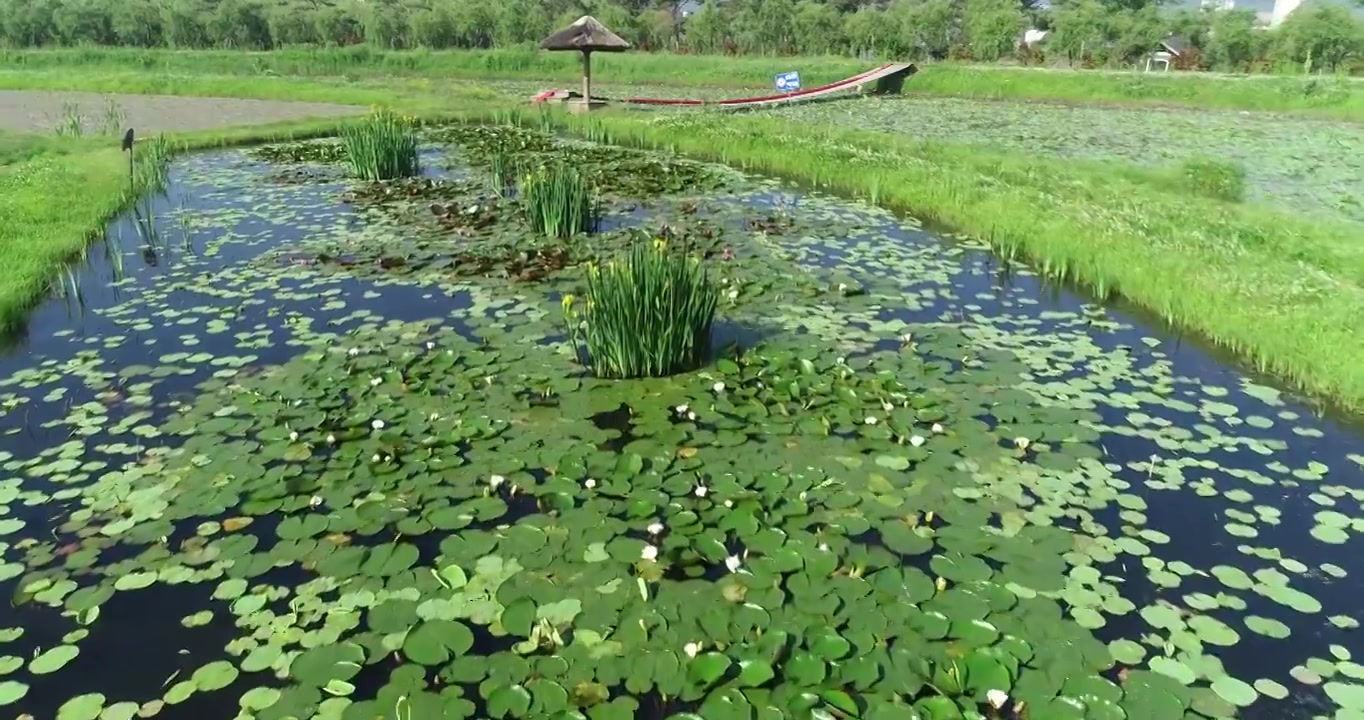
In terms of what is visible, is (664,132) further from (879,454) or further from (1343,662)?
(1343,662)

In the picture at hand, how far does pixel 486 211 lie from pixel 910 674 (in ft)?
23.8

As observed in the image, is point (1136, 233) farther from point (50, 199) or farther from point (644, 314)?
point (50, 199)

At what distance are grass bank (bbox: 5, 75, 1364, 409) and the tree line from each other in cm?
2277

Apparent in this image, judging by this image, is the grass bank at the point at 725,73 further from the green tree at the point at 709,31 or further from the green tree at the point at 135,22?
the green tree at the point at 135,22

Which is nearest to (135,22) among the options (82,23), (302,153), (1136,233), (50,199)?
(82,23)

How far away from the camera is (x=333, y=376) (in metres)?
5.01

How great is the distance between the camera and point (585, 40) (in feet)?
51.2

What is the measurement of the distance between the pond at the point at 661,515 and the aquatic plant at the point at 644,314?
14 cm

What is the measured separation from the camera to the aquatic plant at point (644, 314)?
4.83m

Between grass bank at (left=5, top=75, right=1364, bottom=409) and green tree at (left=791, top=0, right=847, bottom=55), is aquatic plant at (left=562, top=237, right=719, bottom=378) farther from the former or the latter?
green tree at (left=791, top=0, right=847, bottom=55)

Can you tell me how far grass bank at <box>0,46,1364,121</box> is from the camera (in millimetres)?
21656

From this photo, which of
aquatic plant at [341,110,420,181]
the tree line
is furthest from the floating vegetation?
the tree line

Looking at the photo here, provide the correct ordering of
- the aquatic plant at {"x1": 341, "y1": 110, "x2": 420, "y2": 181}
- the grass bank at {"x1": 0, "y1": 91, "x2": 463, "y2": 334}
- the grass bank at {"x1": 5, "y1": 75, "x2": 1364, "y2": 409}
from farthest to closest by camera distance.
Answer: the aquatic plant at {"x1": 341, "y1": 110, "x2": 420, "y2": 181}
the grass bank at {"x1": 0, "y1": 91, "x2": 463, "y2": 334}
the grass bank at {"x1": 5, "y1": 75, "x2": 1364, "y2": 409}

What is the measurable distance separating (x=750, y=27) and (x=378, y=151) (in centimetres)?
3188
